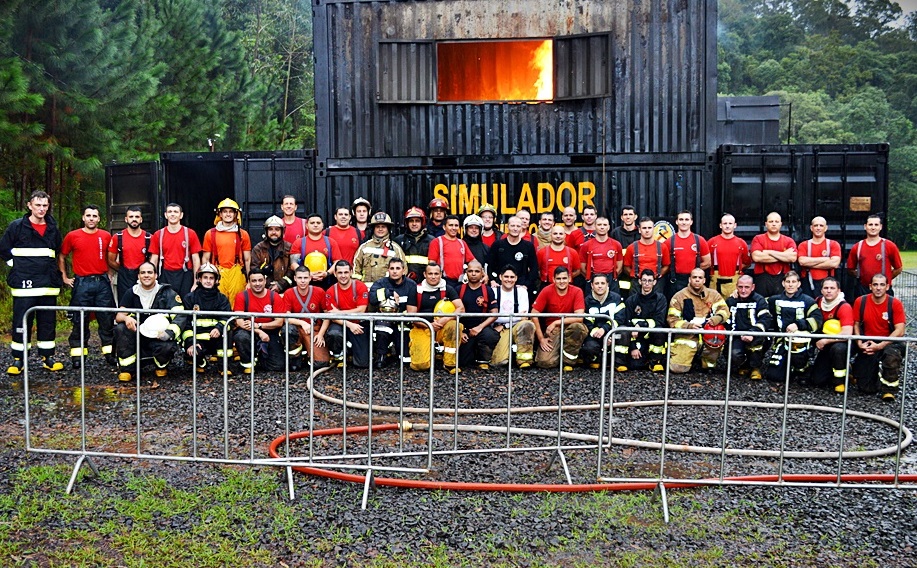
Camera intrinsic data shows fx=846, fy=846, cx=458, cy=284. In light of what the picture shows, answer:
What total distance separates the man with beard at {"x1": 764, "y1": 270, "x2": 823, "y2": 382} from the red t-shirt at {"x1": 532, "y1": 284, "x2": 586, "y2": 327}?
7.06ft

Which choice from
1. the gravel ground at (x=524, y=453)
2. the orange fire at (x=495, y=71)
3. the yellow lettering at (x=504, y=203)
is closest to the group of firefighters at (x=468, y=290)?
the gravel ground at (x=524, y=453)

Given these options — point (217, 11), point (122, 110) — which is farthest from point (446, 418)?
point (217, 11)

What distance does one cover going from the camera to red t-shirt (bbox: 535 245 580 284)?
10336 millimetres

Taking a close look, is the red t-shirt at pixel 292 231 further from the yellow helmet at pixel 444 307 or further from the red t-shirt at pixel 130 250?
the yellow helmet at pixel 444 307

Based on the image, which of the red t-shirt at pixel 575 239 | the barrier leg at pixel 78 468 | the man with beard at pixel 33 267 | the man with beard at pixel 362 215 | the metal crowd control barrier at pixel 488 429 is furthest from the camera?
the red t-shirt at pixel 575 239

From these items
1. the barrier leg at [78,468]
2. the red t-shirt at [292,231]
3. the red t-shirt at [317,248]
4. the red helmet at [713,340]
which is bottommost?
the barrier leg at [78,468]

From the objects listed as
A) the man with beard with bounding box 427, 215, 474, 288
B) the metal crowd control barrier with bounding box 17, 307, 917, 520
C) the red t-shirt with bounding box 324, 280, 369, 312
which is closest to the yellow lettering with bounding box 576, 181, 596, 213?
the man with beard with bounding box 427, 215, 474, 288

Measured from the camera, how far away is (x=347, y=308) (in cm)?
980

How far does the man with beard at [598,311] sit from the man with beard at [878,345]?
250 cm

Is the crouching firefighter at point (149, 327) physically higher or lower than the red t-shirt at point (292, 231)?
lower

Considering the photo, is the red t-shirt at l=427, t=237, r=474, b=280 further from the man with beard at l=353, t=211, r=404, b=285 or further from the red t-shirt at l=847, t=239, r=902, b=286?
the red t-shirt at l=847, t=239, r=902, b=286

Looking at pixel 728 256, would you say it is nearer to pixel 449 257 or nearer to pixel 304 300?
pixel 449 257

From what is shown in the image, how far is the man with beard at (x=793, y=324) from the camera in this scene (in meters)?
9.12

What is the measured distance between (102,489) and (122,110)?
11.7m
